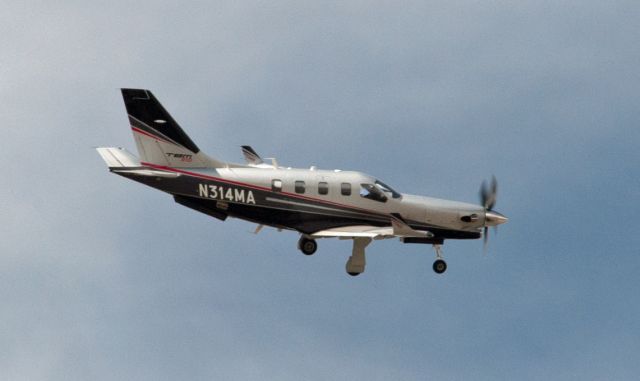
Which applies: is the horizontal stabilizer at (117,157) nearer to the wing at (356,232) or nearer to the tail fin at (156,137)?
the tail fin at (156,137)

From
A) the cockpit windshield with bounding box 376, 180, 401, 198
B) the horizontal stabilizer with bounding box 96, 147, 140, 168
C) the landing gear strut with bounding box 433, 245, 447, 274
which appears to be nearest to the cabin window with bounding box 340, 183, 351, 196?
the cockpit windshield with bounding box 376, 180, 401, 198

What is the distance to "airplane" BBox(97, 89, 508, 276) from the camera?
5753cm

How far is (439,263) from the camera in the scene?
62406 mm

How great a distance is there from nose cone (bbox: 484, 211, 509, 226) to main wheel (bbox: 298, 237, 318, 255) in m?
9.41

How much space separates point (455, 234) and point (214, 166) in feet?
44.9

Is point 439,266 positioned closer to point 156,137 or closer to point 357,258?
point 357,258

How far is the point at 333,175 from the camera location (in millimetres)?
59688

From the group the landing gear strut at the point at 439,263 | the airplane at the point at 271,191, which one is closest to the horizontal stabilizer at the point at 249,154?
the airplane at the point at 271,191

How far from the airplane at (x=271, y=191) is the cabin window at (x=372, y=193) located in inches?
2.0

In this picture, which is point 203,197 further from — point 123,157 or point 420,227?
point 420,227

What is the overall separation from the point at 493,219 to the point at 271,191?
495 inches

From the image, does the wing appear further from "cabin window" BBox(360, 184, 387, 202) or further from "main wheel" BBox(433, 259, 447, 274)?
"main wheel" BBox(433, 259, 447, 274)

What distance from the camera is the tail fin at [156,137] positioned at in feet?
190

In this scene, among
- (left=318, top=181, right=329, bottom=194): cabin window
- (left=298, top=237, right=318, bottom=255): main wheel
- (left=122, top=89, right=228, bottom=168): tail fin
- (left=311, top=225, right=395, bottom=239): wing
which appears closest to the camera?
(left=122, top=89, right=228, bottom=168): tail fin
